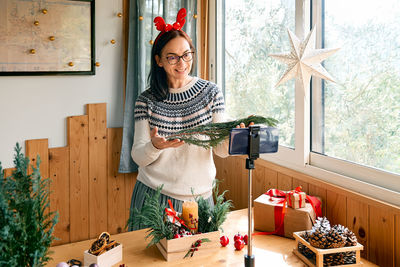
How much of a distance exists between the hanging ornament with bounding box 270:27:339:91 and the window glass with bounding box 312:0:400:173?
17 cm

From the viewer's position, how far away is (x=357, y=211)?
165 centimetres

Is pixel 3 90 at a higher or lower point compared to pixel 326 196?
higher

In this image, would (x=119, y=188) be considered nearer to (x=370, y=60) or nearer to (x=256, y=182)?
(x=256, y=182)

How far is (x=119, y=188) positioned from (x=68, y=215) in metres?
0.41

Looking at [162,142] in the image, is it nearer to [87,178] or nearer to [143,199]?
[143,199]

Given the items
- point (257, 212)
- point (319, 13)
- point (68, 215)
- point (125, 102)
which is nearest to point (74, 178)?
point (68, 215)

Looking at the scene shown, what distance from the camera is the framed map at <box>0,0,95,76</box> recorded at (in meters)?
2.40

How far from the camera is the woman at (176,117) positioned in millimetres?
1885

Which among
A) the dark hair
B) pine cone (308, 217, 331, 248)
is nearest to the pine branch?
pine cone (308, 217, 331, 248)

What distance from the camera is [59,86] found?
259 centimetres

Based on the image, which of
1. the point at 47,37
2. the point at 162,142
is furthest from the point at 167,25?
the point at 47,37

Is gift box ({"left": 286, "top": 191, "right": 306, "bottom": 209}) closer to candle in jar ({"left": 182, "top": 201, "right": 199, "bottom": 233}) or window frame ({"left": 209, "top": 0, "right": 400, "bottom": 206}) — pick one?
window frame ({"left": 209, "top": 0, "right": 400, "bottom": 206})

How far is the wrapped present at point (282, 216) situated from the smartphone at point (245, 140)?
58 cm

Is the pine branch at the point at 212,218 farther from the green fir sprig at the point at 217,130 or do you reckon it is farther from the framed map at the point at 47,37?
the framed map at the point at 47,37
